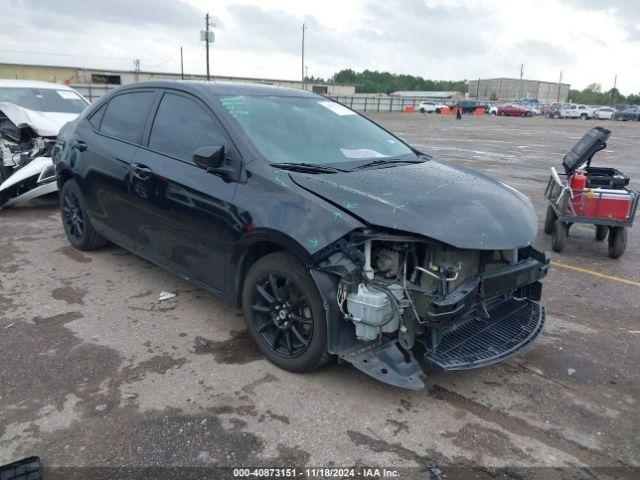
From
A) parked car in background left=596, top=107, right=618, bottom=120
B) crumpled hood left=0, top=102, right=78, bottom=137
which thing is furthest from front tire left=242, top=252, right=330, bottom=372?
parked car in background left=596, top=107, right=618, bottom=120

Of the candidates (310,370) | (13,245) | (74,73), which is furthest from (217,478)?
(74,73)

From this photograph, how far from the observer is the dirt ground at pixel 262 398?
2.66 m

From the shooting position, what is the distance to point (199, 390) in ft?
10.4

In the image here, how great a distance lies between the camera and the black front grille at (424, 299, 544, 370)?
307cm

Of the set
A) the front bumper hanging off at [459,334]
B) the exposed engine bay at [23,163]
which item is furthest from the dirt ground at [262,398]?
the exposed engine bay at [23,163]

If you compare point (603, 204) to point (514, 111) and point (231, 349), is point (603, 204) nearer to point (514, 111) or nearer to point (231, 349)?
point (231, 349)

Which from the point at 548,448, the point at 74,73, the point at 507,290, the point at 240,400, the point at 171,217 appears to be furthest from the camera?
the point at 74,73

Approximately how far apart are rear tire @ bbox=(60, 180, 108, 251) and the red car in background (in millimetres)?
56190

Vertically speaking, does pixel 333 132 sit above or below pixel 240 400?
above

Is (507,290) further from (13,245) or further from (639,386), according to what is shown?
(13,245)

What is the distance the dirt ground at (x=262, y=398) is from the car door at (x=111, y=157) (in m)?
0.64

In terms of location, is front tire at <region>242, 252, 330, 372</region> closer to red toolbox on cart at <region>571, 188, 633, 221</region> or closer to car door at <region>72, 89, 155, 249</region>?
car door at <region>72, 89, 155, 249</region>

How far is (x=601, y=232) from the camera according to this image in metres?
6.62

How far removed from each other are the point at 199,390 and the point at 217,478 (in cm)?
76
